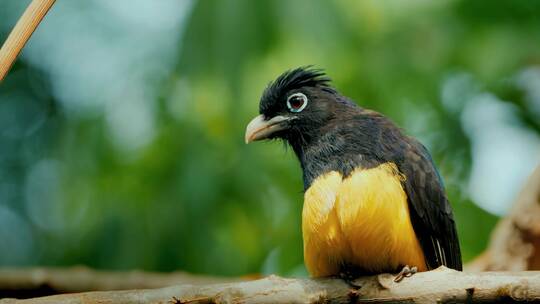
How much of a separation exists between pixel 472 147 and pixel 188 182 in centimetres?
351

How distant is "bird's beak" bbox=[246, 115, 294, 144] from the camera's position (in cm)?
631

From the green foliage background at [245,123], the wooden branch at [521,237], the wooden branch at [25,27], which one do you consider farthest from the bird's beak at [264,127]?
the wooden branch at [25,27]

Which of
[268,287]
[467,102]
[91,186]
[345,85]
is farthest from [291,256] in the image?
[268,287]

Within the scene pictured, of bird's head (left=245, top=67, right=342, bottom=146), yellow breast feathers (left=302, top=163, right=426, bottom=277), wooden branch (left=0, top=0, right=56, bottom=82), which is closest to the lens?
wooden branch (left=0, top=0, right=56, bottom=82)

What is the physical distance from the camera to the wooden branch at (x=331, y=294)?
380 centimetres

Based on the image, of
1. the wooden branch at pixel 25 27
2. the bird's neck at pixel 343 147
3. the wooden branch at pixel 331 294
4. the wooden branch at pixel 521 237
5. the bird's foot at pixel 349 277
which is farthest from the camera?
the wooden branch at pixel 521 237

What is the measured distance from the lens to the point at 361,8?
7.90 m

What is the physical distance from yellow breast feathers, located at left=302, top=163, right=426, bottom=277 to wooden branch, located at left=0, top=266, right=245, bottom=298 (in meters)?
1.49

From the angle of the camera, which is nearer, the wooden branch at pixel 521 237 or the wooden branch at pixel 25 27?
the wooden branch at pixel 25 27

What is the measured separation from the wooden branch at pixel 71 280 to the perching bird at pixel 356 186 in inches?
56.3

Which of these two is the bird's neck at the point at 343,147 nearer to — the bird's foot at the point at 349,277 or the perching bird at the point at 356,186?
the perching bird at the point at 356,186

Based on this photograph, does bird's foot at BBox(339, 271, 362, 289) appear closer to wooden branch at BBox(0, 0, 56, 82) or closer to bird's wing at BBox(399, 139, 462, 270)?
bird's wing at BBox(399, 139, 462, 270)

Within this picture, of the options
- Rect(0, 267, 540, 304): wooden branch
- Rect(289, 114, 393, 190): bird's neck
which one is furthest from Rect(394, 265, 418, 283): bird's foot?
Rect(289, 114, 393, 190): bird's neck

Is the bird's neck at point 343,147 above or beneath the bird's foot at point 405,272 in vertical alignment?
above
